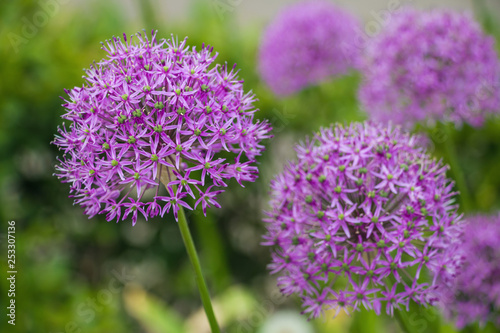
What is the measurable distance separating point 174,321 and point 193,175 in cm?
105

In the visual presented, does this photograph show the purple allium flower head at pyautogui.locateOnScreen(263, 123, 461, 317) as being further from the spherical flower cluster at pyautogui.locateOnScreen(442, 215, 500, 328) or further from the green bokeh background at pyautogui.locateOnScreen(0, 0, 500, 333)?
the green bokeh background at pyautogui.locateOnScreen(0, 0, 500, 333)

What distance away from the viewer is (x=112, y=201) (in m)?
2.04

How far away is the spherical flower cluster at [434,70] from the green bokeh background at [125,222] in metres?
0.23

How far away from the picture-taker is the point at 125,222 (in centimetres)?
509

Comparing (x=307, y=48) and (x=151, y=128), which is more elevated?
(x=307, y=48)

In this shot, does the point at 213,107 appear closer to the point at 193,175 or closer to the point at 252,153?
the point at 252,153

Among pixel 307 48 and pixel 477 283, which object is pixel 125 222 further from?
pixel 477 283

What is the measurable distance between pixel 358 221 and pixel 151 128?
0.83 metres

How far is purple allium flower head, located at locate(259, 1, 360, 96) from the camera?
14.7 feet

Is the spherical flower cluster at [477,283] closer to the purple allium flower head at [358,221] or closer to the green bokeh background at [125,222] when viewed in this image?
the green bokeh background at [125,222]

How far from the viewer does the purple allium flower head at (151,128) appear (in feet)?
→ 6.48

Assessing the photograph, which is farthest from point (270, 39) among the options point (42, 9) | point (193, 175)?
point (42, 9)

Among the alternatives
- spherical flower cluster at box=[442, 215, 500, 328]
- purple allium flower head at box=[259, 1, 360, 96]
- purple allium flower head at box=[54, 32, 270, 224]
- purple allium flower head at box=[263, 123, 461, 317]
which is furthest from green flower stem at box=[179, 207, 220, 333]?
purple allium flower head at box=[259, 1, 360, 96]

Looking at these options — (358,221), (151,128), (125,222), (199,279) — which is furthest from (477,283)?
(125,222)
